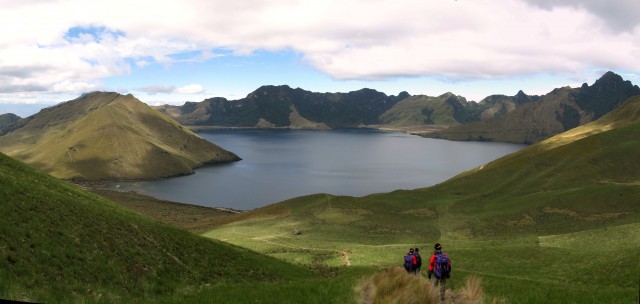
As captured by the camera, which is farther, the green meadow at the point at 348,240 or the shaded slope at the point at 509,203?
the shaded slope at the point at 509,203

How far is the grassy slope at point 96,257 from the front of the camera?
20.0 metres

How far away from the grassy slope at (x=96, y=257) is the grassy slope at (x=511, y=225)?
1594cm

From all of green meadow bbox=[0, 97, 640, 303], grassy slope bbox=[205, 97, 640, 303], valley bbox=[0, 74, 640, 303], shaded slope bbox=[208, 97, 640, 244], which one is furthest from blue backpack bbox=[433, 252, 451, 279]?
shaded slope bbox=[208, 97, 640, 244]

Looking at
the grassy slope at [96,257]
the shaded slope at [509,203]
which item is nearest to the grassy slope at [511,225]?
the shaded slope at [509,203]

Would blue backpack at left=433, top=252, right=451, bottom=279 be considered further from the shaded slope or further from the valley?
the shaded slope

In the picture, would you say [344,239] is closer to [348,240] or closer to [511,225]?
[348,240]

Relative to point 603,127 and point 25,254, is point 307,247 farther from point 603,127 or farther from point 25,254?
point 603,127

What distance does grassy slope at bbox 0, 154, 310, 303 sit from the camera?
65.6 ft

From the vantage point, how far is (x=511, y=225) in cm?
7312

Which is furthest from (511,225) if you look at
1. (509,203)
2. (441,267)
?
(441,267)

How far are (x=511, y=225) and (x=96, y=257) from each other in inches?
2620

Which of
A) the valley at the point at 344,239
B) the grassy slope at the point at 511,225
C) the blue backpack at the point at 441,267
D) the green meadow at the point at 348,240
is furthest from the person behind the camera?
the grassy slope at the point at 511,225

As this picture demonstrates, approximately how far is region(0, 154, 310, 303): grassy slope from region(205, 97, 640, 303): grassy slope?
15.9 metres

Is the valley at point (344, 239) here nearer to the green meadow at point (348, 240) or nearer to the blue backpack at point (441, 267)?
the green meadow at point (348, 240)
